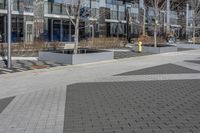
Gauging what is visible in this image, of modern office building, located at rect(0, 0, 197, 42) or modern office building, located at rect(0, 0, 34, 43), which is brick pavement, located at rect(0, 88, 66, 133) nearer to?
modern office building, located at rect(0, 0, 197, 42)

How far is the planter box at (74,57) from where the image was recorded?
19.5 m

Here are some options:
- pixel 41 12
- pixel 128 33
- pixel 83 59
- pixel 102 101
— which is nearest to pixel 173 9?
pixel 128 33

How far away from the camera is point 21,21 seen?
1545 inches

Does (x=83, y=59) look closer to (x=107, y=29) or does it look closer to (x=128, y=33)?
(x=107, y=29)

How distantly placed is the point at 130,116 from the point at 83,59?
11988mm

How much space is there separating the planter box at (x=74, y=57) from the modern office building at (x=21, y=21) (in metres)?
17.3

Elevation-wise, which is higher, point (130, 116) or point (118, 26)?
point (118, 26)

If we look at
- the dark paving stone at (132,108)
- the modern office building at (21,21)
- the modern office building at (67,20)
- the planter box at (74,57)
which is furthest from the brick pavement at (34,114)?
the modern office building at (21,21)

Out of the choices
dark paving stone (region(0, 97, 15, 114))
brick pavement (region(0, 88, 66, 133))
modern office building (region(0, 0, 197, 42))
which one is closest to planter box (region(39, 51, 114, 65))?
brick pavement (region(0, 88, 66, 133))

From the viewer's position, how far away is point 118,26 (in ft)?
186

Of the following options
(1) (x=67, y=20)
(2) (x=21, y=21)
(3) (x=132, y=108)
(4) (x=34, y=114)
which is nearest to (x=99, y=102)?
(3) (x=132, y=108)

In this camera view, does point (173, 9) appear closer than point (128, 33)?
No

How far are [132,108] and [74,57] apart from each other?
10.6 meters

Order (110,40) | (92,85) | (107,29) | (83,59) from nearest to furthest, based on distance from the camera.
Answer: (92,85), (83,59), (110,40), (107,29)
